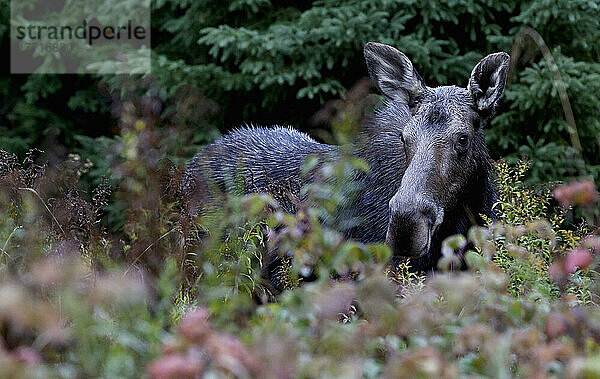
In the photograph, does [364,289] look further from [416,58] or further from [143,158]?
[416,58]

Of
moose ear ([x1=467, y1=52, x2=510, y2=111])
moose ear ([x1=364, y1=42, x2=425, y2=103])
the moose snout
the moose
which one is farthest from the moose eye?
the moose snout

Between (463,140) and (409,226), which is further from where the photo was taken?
(463,140)

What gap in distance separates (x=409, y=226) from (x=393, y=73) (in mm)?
1209

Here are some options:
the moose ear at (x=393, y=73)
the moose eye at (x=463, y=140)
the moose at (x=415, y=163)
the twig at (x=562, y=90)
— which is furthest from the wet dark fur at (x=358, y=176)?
the twig at (x=562, y=90)

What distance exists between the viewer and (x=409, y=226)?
14.3 ft

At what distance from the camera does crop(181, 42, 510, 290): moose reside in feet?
14.6

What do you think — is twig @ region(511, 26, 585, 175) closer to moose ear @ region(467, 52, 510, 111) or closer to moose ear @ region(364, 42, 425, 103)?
moose ear @ region(467, 52, 510, 111)

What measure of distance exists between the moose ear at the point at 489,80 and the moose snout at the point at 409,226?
85cm

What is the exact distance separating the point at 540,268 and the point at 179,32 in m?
7.51

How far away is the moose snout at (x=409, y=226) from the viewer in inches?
172

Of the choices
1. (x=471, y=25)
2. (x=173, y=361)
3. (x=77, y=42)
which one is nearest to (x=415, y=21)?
(x=471, y=25)

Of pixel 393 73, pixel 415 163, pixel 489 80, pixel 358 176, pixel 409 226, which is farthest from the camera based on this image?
pixel 358 176

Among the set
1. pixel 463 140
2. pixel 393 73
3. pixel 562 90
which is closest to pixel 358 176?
pixel 393 73

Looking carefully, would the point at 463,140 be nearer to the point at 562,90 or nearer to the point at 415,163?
the point at 415,163
